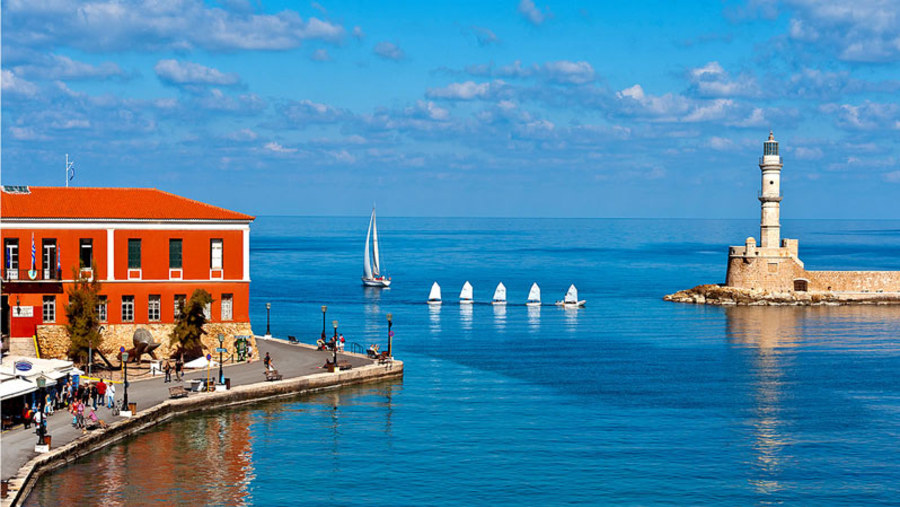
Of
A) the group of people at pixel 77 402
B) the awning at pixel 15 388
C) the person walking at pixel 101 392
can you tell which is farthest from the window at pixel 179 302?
the awning at pixel 15 388

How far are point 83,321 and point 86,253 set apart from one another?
5.29 m

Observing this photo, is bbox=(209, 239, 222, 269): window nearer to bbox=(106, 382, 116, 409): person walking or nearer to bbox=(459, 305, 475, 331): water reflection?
bbox=(106, 382, 116, 409): person walking

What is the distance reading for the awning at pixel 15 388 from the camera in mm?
41062

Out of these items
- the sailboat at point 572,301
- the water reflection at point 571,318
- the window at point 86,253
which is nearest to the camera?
the window at point 86,253

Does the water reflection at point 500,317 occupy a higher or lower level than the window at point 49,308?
lower

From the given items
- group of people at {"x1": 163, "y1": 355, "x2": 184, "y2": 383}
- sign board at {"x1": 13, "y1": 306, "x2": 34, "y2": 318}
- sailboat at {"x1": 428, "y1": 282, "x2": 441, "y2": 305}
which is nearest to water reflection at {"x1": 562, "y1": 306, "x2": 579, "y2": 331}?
sailboat at {"x1": 428, "y1": 282, "x2": 441, "y2": 305}

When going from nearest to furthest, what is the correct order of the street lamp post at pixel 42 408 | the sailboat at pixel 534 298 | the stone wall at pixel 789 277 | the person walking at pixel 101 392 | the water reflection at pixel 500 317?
1. the street lamp post at pixel 42 408
2. the person walking at pixel 101 392
3. the water reflection at pixel 500 317
4. the stone wall at pixel 789 277
5. the sailboat at pixel 534 298

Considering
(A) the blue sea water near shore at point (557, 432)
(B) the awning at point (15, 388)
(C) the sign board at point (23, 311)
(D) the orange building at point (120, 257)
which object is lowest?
(A) the blue sea water near shore at point (557, 432)

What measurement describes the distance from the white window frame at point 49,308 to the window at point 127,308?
3.44 m

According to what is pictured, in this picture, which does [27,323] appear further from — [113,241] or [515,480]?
[515,480]

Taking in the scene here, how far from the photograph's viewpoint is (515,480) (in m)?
40.7

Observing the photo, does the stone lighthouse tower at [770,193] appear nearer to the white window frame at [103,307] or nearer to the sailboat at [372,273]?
the sailboat at [372,273]

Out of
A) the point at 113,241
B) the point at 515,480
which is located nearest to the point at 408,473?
the point at 515,480

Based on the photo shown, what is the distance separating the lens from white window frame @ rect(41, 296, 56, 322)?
56.2m
